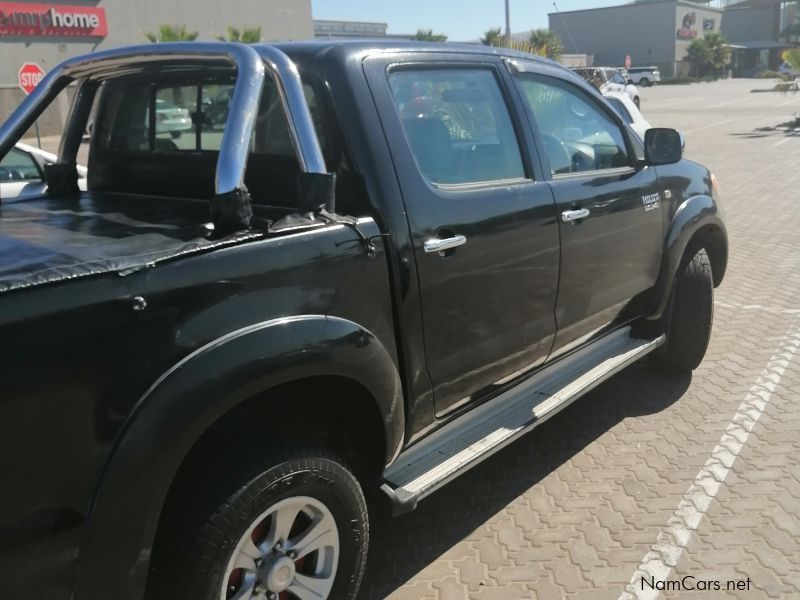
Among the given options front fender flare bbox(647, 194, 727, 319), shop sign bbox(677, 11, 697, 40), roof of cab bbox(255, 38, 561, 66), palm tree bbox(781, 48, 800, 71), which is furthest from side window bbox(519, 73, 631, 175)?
shop sign bbox(677, 11, 697, 40)

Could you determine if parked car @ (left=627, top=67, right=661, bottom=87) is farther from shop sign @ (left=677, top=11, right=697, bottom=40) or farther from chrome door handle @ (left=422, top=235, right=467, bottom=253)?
chrome door handle @ (left=422, top=235, right=467, bottom=253)

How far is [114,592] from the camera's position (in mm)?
1912

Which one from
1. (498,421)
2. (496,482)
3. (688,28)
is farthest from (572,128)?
(688,28)

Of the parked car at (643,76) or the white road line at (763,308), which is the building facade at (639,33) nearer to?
the parked car at (643,76)

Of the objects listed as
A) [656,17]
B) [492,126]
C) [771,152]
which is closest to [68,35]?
[771,152]

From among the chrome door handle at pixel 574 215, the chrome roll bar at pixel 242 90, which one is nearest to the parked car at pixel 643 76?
the chrome door handle at pixel 574 215

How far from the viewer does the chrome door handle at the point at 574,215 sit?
3468mm

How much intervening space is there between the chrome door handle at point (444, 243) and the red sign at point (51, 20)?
3642 cm

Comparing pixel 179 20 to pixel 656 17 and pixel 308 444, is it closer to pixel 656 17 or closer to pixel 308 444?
pixel 308 444

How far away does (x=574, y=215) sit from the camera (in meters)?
3.51

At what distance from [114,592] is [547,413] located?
78.4 inches

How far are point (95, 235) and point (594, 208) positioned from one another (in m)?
2.27

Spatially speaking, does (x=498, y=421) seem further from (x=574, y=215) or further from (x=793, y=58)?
(x=793, y=58)

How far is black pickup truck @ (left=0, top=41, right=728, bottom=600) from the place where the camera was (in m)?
1.84
